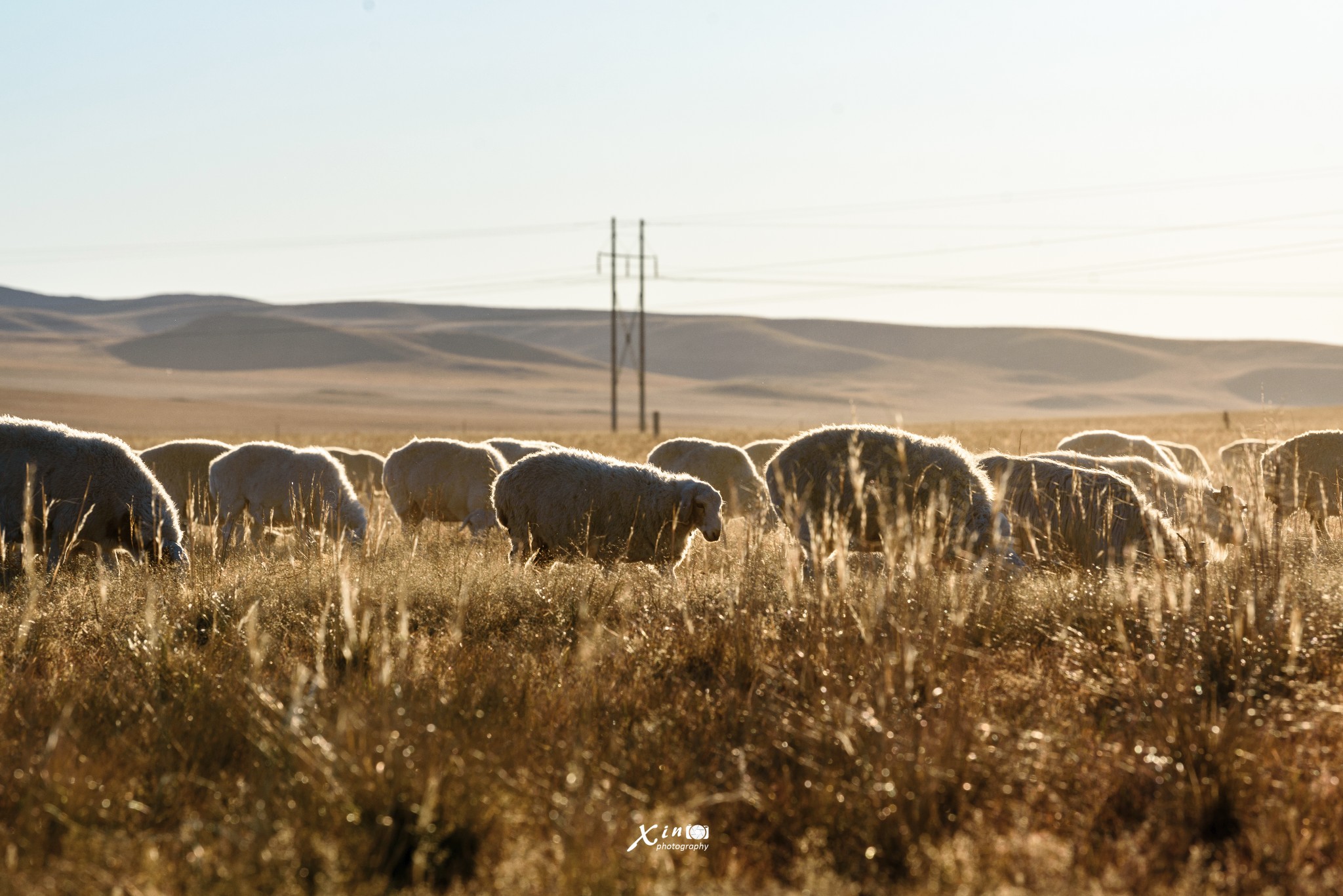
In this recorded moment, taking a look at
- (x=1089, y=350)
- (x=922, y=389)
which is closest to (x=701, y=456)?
(x=922, y=389)

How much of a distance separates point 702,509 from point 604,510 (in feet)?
2.61

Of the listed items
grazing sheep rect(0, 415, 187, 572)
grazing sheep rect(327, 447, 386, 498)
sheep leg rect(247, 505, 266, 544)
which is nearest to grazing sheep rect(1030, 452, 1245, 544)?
grazing sheep rect(0, 415, 187, 572)

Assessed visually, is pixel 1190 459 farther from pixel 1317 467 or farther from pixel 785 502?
pixel 785 502

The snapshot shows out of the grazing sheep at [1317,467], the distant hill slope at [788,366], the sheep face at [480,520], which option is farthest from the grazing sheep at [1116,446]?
the distant hill slope at [788,366]

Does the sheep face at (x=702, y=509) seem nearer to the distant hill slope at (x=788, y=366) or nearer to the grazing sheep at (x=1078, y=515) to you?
the grazing sheep at (x=1078, y=515)

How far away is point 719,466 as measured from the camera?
14.0 metres

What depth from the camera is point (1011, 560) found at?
7625mm

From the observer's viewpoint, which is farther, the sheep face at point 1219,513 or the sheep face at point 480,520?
the sheep face at point 480,520

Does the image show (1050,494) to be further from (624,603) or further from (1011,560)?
(624,603)

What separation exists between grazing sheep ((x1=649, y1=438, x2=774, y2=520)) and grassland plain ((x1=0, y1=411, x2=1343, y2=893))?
25.8ft

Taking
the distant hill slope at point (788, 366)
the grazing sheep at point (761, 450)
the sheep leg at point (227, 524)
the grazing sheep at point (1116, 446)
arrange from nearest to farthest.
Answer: the sheep leg at point (227, 524), the grazing sheep at point (1116, 446), the grazing sheep at point (761, 450), the distant hill slope at point (788, 366)

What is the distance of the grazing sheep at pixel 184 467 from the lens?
12.5 metres

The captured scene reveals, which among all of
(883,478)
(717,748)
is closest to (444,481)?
(883,478)

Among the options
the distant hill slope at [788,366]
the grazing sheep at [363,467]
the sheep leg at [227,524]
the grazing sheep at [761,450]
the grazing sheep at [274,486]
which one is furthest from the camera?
the distant hill slope at [788,366]
